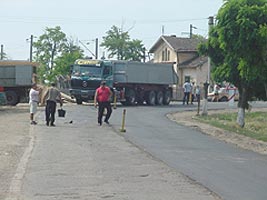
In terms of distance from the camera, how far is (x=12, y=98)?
44438 millimetres

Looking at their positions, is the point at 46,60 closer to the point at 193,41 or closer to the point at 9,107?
the point at 193,41

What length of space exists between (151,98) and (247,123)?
14981 mm

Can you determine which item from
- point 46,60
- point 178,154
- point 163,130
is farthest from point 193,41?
point 178,154

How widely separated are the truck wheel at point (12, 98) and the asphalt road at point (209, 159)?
1830 centimetres

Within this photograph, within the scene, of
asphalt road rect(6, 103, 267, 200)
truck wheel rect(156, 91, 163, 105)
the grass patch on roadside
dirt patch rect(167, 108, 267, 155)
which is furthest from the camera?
truck wheel rect(156, 91, 163, 105)

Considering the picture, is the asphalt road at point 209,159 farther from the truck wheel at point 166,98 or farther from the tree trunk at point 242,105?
the truck wheel at point 166,98

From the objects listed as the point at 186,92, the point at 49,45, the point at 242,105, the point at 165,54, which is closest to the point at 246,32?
the point at 242,105

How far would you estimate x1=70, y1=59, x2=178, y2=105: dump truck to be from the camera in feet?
152

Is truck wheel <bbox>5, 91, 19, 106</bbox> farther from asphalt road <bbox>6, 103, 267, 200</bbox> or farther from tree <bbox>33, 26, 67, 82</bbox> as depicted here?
tree <bbox>33, 26, 67, 82</bbox>

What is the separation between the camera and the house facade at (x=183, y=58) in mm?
74812

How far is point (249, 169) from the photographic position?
1530 centimetres

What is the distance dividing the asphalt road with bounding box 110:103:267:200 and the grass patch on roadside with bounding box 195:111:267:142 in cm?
252

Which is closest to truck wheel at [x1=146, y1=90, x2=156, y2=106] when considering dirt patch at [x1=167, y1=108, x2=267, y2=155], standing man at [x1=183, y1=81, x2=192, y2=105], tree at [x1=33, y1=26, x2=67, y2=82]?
standing man at [x1=183, y1=81, x2=192, y2=105]

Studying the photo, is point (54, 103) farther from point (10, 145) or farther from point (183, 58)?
point (183, 58)
